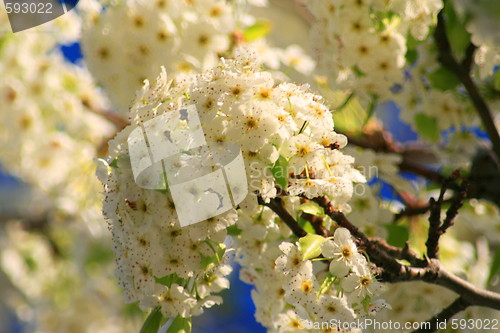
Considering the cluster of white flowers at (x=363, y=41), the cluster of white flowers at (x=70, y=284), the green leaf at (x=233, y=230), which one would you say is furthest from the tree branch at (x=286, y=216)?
the cluster of white flowers at (x=70, y=284)

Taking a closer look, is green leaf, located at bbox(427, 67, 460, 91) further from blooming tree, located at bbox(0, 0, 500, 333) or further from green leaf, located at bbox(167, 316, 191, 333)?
green leaf, located at bbox(167, 316, 191, 333)

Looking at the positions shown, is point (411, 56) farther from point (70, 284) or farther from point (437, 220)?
point (70, 284)

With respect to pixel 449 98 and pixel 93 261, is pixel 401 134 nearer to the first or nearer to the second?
pixel 449 98

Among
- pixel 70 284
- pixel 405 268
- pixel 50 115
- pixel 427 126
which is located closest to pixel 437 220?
pixel 405 268

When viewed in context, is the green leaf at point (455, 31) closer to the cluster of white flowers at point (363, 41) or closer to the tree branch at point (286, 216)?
the cluster of white flowers at point (363, 41)

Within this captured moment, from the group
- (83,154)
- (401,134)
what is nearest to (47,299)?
(83,154)

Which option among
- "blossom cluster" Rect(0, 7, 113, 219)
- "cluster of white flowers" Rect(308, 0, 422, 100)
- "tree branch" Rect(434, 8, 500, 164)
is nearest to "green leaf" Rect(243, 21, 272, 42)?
"cluster of white flowers" Rect(308, 0, 422, 100)
